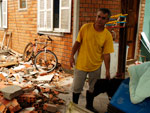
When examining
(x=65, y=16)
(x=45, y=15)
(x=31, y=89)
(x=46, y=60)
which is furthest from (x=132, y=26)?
(x=31, y=89)

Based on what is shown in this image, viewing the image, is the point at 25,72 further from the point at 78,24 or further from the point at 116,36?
the point at 116,36

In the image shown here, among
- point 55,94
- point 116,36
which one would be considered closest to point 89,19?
point 116,36

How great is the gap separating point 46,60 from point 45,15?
199 cm

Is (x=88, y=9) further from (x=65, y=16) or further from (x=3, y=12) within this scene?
(x=3, y=12)

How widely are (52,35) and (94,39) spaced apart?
4.66m

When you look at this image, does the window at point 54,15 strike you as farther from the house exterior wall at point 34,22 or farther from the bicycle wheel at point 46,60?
the bicycle wheel at point 46,60

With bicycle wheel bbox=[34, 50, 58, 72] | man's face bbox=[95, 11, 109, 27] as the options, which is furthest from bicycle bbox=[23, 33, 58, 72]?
man's face bbox=[95, 11, 109, 27]

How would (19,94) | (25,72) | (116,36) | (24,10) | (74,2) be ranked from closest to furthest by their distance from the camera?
(19,94) < (74,2) < (25,72) < (116,36) < (24,10)

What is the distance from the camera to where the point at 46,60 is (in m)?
7.45

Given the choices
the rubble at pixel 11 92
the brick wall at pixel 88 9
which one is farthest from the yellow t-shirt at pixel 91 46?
the brick wall at pixel 88 9

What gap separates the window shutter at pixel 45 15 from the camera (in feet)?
24.6

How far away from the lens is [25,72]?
267 inches

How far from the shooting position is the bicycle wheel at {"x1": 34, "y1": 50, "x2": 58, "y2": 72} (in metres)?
7.11

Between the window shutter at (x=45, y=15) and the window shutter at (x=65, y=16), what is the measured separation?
2.28ft
